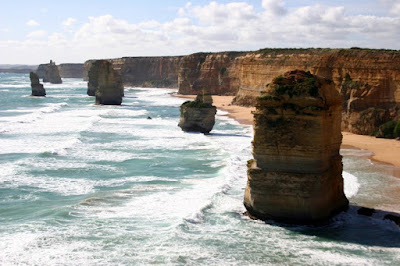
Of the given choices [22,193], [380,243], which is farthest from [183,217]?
[22,193]

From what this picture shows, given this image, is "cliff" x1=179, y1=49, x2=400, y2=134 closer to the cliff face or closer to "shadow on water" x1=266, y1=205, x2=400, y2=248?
"shadow on water" x1=266, y1=205, x2=400, y2=248

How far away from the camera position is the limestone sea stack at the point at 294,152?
16.1 m

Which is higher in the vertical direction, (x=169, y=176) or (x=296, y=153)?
(x=296, y=153)

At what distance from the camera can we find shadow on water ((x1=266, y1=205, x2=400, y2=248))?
1525 cm

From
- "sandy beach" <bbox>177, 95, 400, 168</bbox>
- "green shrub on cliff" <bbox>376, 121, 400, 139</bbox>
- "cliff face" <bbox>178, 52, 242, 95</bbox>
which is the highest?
"cliff face" <bbox>178, 52, 242, 95</bbox>

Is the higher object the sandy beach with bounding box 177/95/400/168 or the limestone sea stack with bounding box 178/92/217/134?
the limestone sea stack with bounding box 178/92/217/134

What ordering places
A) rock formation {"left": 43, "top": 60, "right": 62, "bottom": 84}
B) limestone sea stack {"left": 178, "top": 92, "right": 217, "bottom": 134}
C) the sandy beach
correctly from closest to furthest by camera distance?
the sandy beach
limestone sea stack {"left": 178, "top": 92, "right": 217, "bottom": 134}
rock formation {"left": 43, "top": 60, "right": 62, "bottom": 84}

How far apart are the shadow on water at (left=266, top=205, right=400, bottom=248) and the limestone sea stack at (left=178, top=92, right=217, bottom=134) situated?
71.8 ft

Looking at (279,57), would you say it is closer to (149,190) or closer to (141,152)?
(141,152)

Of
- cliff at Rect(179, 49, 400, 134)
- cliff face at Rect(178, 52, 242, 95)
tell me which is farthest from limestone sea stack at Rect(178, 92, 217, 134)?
cliff face at Rect(178, 52, 242, 95)

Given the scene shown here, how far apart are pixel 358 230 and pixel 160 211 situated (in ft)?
22.8

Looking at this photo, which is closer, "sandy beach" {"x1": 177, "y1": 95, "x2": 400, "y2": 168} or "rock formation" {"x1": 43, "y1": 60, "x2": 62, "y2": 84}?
"sandy beach" {"x1": 177, "y1": 95, "x2": 400, "y2": 168}

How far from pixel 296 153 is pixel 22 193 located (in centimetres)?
1175

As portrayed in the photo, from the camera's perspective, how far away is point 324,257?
543 inches
